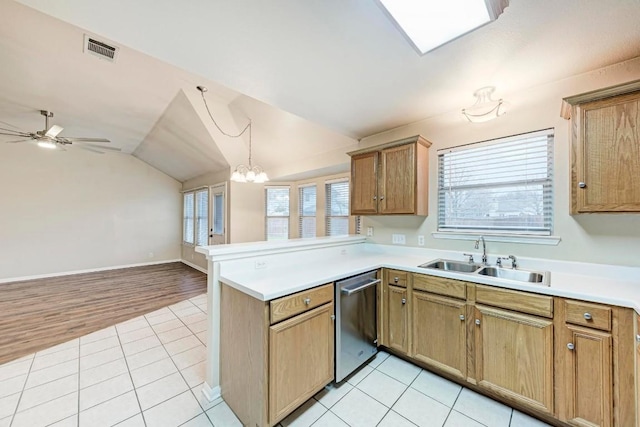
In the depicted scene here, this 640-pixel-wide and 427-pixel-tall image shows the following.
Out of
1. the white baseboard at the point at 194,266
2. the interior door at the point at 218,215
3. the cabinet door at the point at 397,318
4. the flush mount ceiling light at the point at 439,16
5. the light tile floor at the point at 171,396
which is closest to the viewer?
the flush mount ceiling light at the point at 439,16

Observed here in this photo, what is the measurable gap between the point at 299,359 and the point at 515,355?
1.48 m

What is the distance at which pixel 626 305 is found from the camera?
4.36 ft

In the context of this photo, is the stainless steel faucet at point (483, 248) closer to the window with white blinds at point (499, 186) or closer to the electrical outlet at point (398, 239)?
the window with white blinds at point (499, 186)

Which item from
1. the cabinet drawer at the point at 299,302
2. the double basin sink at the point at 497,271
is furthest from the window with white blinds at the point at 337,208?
the cabinet drawer at the point at 299,302

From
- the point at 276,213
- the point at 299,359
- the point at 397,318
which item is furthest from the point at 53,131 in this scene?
the point at 397,318

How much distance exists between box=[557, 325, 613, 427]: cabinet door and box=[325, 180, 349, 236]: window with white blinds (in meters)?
3.11

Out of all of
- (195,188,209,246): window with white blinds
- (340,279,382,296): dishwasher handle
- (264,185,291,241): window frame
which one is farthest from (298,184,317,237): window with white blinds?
(340,279,382,296): dishwasher handle

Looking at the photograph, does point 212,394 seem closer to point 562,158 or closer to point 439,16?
point 439,16

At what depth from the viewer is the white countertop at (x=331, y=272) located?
1.50m

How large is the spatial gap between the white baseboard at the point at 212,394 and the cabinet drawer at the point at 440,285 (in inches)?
70.5

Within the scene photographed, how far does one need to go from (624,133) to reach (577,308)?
3.82 feet

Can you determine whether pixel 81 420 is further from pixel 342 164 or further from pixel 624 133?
pixel 624 133

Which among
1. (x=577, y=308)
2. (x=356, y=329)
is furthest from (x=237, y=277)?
(x=577, y=308)

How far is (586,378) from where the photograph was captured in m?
1.44
